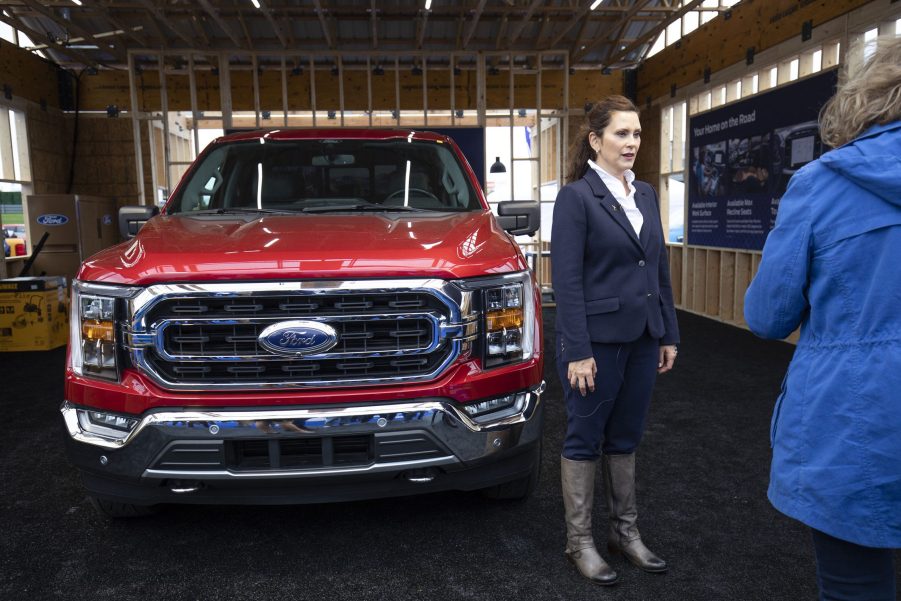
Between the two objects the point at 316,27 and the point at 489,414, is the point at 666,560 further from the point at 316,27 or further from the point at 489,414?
the point at 316,27

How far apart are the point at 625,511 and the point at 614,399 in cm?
50

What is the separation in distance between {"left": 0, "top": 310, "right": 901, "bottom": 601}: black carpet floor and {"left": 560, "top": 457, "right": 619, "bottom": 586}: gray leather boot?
0.05 metres

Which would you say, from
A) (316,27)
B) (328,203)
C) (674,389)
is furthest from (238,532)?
(316,27)

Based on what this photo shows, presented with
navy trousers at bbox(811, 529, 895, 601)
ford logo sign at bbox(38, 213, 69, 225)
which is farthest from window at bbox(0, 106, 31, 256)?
navy trousers at bbox(811, 529, 895, 601)

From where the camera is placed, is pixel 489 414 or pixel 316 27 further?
pixel 316 27

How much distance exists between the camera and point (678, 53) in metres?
10.1

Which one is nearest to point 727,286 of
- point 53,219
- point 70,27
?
point 70,27

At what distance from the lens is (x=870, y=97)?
→ 127cm

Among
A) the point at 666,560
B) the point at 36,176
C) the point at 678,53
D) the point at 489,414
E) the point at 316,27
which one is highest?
the point at 316,27

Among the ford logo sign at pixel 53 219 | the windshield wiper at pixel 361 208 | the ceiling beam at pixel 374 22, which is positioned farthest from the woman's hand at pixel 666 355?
the ford logo sign at pixel 53 219

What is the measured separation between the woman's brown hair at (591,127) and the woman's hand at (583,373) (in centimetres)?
74

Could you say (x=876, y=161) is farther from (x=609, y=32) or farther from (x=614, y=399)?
(x=609, y=32)

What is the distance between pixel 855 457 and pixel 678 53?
10.2m

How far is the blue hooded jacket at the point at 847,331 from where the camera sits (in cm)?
124
